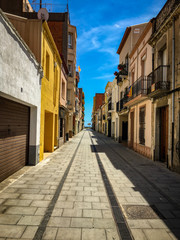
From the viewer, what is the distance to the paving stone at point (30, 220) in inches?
129

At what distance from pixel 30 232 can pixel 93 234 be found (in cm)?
114

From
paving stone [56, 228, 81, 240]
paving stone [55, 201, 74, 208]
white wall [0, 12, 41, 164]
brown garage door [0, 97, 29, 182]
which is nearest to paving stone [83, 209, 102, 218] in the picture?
paving stone [55, 201, 74, 208]

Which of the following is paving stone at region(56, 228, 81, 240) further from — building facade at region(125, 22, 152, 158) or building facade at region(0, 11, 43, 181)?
building facade at region(125, 22, 152, 158)

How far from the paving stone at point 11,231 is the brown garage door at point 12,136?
8.98 ft

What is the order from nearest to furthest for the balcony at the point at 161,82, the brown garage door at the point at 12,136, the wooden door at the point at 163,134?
the brown garage door at the point at 12,136
the balcony at the point at 161,82
the wooden door at the point at 163,134

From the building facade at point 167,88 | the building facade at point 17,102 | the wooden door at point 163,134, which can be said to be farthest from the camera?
the wooden door at point 163,134

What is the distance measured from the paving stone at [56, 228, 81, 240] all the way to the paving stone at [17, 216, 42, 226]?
1.83ft

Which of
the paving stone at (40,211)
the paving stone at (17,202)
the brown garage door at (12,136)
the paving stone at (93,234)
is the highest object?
the brown garage door at (12,136)

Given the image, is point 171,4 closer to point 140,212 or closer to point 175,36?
point 175,36

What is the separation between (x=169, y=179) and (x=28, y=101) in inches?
251

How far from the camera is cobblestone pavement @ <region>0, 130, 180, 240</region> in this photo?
304cm

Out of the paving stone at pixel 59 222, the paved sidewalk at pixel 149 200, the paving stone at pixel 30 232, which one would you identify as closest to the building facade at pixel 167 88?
the paved sidewalk at pixel 149 200

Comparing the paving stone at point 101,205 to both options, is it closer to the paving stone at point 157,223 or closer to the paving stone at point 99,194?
the paving stone at point 99,194

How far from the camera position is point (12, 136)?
20.8 ft
